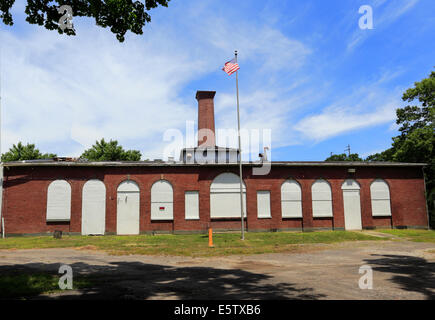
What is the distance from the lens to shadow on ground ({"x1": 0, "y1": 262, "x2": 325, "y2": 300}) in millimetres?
6910

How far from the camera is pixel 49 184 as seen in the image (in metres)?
23.7

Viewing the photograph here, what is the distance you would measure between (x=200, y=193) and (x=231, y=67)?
32.7 feet

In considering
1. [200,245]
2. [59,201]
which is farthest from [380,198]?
[59,201]

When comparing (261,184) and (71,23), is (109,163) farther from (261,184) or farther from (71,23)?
(71,23)

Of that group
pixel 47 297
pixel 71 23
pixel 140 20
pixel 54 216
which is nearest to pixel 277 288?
pixel 47 297

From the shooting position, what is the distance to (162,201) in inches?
967

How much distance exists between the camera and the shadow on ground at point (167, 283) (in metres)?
6.91

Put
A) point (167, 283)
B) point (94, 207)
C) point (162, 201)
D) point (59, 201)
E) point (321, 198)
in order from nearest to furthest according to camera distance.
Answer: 1. point (167, 283)
2. point (59, 201)
3. point (94, 207)
4. point (162, 201)
5. point (321, 198)

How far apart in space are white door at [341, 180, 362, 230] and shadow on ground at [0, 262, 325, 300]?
18.7 metres

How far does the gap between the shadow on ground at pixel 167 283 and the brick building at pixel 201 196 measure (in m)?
Result: 13.2

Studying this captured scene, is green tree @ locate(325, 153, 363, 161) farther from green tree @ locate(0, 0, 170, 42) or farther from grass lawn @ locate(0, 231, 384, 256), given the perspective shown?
green tree @ locate(0, 0, 170, 42)

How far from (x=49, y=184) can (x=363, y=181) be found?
25.4 m

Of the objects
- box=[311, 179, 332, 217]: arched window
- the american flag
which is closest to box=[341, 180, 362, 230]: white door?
box=[311, 179, 332, 217]: arched window

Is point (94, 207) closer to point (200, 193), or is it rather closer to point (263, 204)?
point (200, 193)
